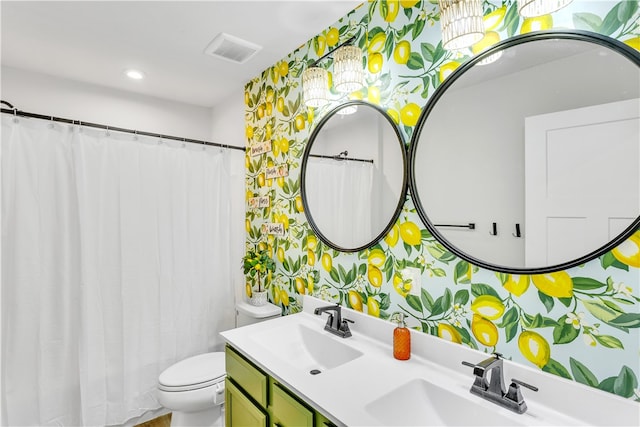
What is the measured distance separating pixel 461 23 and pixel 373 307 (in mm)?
1193

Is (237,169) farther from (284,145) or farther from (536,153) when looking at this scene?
(536,153)

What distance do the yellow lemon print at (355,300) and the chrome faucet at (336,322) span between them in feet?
0.24

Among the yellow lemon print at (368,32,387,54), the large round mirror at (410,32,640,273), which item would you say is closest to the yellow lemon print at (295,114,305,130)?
the yellow lemon print at (368,32,387,54)

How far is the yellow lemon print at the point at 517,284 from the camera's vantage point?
1.04 meters

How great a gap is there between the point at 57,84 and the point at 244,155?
1.51m

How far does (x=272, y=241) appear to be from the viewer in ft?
7.43

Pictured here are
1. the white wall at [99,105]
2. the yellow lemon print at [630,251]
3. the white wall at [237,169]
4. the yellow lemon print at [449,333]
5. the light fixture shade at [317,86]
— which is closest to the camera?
the yellow lemon print at [630,251]

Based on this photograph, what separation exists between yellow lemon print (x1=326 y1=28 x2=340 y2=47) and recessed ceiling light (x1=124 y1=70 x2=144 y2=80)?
149 cm

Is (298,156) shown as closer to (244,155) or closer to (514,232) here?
(244,155)

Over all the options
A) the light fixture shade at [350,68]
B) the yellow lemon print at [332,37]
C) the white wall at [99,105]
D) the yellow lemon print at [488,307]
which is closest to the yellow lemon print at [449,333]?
the yellow lemon print at [488,307]

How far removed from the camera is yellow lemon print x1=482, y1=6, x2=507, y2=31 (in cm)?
110

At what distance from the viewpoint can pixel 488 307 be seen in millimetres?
1129

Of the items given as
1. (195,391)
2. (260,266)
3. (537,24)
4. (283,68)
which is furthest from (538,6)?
(195,391)

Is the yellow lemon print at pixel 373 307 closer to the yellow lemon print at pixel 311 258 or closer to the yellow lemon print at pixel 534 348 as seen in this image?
the yellow lemon print at pixel 311 258
